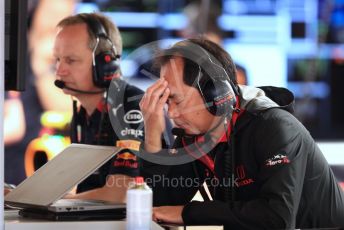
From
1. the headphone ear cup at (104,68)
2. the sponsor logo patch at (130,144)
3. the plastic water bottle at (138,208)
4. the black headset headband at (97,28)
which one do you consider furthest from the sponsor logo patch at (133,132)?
the plastic water bottle at (138,208)

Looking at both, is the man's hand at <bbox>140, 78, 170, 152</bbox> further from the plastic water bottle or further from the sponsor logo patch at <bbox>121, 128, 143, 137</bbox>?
the plastic water bottle

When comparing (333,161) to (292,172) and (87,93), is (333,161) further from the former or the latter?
(292,172)

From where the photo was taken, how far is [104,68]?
9.18ft

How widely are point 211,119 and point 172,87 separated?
0.48ft

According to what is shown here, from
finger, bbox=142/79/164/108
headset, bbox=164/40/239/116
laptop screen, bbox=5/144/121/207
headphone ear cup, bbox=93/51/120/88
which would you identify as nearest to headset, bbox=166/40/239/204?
headset, bbox=164/40/239/116

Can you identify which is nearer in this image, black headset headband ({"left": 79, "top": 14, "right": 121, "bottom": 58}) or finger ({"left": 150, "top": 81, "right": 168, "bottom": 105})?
finger ({"left": 150, "top": 81, "right": 168, "bottom": 105})

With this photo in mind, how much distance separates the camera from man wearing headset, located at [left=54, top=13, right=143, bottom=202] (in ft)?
9.02

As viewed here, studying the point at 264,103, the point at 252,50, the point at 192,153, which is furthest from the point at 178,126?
the point at 252,50

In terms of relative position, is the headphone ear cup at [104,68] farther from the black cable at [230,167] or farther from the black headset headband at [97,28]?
the black cable at [230,167]

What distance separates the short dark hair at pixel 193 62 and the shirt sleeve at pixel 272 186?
0.66 ft

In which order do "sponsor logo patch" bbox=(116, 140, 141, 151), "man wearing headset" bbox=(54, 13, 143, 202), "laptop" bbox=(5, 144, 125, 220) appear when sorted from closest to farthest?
"laptop" bbox=(5, 144, 125, 220), "sponsor logo patch" bbox=(116, 140, 141, 151), "man wearing headset" bbox=(54, 13, 143, 202)

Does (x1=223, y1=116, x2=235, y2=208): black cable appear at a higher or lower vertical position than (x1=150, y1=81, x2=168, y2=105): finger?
lower

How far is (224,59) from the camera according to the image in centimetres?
219

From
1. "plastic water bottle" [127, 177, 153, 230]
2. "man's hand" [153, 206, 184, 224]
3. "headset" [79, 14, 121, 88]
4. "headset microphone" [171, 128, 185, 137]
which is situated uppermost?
"headset" [79, 14, 121, 88]
